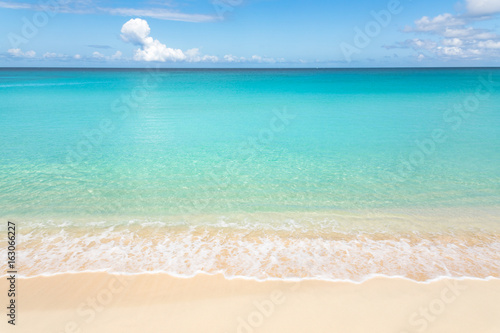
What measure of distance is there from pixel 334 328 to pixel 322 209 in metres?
4.51

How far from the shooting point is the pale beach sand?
512cm

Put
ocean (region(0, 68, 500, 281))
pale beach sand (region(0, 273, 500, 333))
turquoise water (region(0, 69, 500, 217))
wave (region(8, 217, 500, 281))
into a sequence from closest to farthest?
pale beach sand (region(0, 273, 500, 333)), wave (region(8, 217, 500, 281)), ocean (region(0, 68, 500, 281)), turquoise water (region(0, 69, 500, 217))

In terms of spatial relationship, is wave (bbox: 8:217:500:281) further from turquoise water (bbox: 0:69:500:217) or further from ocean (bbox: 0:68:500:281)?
turquoise water (bbox: 0:69:500:217)

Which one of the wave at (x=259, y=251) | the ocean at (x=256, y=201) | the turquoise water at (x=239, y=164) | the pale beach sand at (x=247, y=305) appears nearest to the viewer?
the pale beach sand at (x=247, y=305)

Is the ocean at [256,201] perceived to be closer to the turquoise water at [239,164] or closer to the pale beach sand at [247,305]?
the turquoise water at [239,164]

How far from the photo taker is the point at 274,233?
8.01 meters

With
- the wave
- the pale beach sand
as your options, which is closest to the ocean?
the wave

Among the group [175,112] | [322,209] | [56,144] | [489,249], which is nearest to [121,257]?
A: [322,209]

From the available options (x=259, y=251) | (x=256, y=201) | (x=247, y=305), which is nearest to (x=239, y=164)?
(x=256, y=201)

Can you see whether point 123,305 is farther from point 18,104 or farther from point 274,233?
point 18,104

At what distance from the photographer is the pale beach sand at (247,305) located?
5121mm

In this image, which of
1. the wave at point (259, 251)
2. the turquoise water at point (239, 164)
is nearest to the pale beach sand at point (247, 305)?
the wave at point (259, 251)

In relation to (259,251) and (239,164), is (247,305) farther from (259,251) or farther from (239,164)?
(239,164)

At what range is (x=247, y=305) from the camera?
5590 mm
